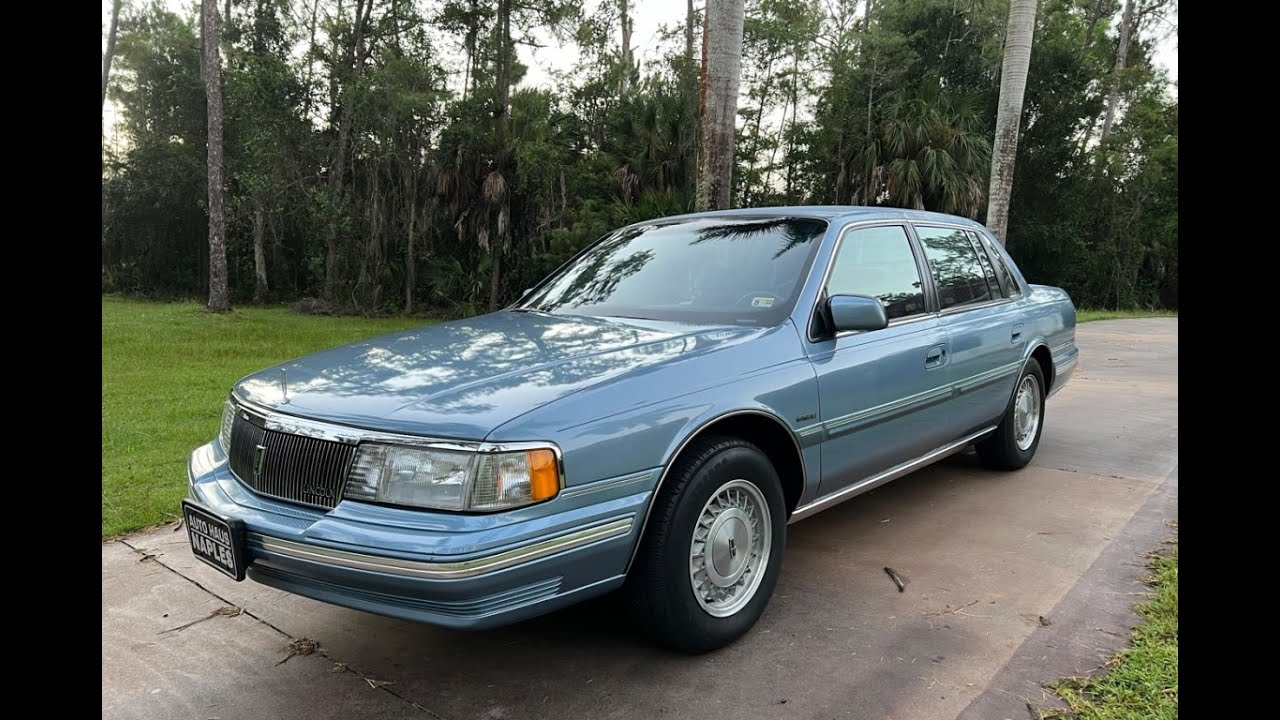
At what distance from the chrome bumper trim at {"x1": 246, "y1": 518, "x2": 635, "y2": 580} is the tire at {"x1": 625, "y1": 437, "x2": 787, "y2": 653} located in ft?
0.66

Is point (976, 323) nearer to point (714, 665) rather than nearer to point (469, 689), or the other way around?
point (714, 665)

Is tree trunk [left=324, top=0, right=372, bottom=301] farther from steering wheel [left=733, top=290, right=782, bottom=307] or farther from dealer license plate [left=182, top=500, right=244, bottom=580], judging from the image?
dealer license plate [left=182, top=500, right=244, bottom=580]

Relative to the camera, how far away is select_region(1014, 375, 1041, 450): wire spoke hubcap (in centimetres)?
535

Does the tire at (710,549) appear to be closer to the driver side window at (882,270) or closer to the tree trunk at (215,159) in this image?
the driver side window at (882,270)

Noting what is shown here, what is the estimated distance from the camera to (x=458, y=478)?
2412 mm

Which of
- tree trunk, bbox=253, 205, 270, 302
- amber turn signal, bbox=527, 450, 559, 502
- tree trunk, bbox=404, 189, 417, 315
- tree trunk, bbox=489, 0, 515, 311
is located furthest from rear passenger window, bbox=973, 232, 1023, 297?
tree trunk, bbox=253, 205, 270, 302

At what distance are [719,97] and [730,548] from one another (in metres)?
7.12

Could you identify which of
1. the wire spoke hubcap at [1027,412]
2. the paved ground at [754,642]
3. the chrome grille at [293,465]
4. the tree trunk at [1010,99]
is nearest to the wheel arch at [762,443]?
the paved ground at [754,642]

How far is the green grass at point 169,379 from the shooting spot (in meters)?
5.01
